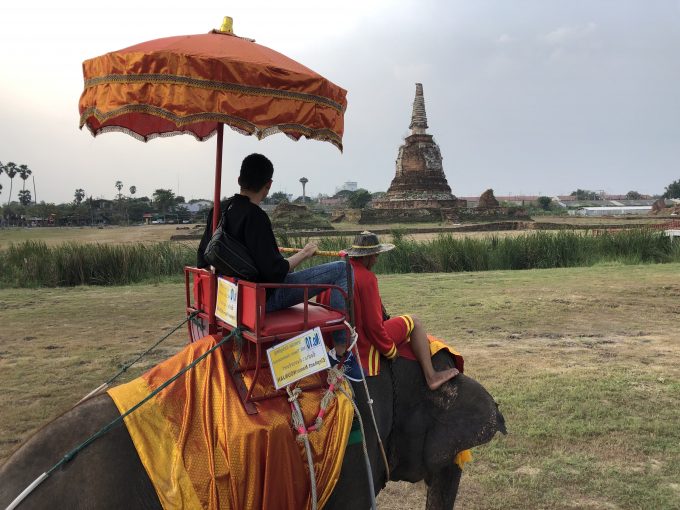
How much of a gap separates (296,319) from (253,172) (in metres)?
0.85

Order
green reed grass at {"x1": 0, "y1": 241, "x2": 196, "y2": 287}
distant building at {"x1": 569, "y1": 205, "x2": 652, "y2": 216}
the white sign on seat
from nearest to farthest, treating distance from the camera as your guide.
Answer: the white sign on seat < green reed grass at {"x1": 0, "y1": 241, "x2": 196, "y2": 287} < distant building at {"x1": 569, "y1": 205, "x2": 652, "y2": 216}

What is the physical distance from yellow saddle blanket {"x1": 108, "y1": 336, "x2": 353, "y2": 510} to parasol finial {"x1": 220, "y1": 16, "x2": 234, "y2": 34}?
6.18 ft

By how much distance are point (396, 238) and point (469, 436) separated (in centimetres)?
1519

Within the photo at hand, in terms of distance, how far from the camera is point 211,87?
2.83 meters

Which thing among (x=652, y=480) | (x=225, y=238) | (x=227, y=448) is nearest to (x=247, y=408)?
(x=227, y=448)

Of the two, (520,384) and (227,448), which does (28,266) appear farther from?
(227,448)

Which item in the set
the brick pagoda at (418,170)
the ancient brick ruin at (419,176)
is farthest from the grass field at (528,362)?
the brick pagoda at (418,170)

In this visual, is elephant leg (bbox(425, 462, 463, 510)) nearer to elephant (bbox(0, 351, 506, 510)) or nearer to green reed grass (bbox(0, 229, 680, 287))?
elephant (bbox(0, 351, 506, 510))

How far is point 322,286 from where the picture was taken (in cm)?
294

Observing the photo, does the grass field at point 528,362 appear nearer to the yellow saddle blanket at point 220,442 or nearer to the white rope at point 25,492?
the yellow saddle blanket at point 220,442

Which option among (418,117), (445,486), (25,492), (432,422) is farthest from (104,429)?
(418,117)

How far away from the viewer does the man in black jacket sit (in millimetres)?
2947

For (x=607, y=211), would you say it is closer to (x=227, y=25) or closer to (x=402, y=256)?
(x=402, y=256)

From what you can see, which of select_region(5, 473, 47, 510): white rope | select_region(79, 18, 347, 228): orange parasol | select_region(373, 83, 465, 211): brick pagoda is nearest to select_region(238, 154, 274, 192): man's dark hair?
select_region(79, 18, 347, 228): orange parasol
